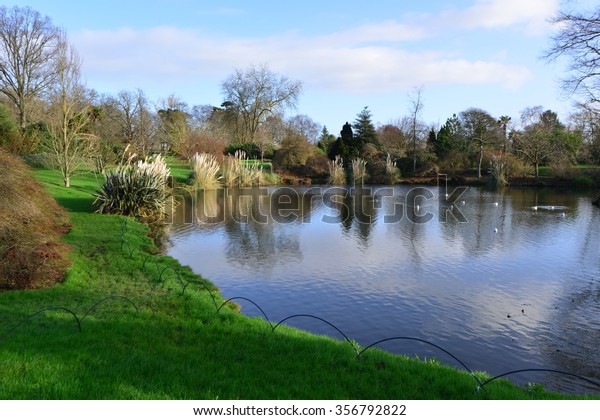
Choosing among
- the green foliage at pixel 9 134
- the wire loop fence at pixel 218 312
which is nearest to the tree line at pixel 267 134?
the green foliage at pixel 9 134

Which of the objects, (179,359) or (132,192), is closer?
(179,359)

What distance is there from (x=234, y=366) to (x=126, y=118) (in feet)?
145

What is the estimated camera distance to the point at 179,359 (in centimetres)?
487

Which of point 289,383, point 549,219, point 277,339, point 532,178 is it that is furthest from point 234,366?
point 532,178

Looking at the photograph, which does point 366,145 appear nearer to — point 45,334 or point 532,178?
point 532,178

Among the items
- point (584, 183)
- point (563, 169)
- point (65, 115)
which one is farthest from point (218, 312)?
point (563, 169)

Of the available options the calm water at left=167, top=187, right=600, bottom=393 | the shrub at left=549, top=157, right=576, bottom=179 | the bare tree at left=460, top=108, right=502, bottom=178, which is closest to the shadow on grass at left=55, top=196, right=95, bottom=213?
the calm water at left=167, top=187, right=600, bottom=393

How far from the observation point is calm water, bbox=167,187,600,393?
23.6 feet

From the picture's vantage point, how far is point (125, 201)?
58.4 feet

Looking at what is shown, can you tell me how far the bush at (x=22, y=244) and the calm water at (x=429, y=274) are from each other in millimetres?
3350

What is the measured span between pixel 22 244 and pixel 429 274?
29.1 feet

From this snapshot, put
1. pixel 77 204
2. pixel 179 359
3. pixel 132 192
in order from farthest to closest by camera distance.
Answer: pixel 77 204, pixel 132 192, pixel 179 359

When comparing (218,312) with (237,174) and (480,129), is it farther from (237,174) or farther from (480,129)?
(480,129)

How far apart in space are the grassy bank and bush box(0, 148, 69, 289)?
58 cm
